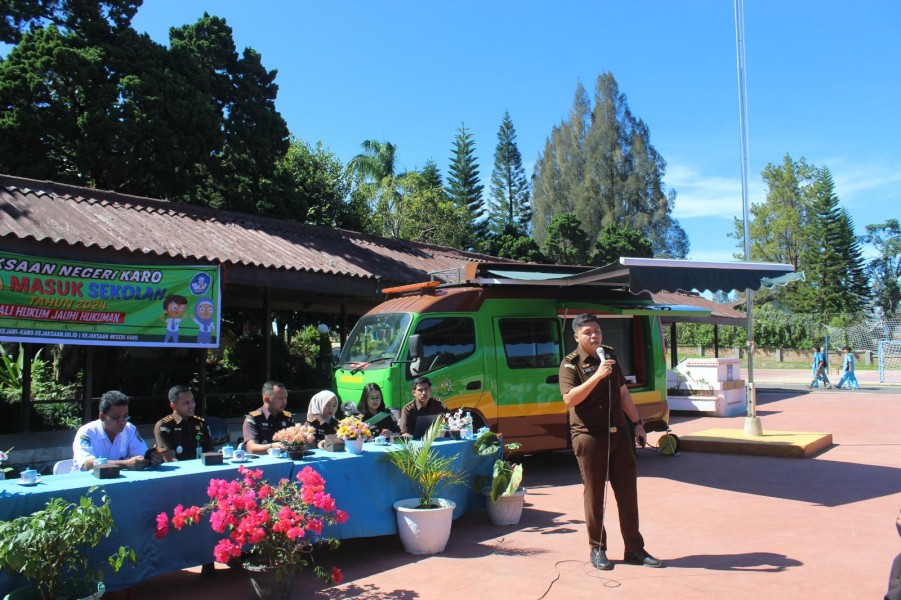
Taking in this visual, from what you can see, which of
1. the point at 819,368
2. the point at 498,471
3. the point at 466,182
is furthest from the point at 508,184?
the point at 498,471

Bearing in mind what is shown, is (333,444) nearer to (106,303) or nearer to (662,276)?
(662,276)

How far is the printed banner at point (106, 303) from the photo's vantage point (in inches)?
338

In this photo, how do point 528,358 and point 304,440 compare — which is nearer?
point 304,440

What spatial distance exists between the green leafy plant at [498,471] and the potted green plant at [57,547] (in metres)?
3.43

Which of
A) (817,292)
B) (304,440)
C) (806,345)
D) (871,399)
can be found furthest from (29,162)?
(817,292)

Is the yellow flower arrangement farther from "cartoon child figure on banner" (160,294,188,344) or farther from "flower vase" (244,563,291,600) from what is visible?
"cartoon child figure on banner" (160,294,188,344)

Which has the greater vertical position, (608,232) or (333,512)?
(608,232)

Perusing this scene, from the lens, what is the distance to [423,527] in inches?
226

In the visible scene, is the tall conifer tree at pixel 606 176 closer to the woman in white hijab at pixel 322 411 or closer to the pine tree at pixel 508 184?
the pine tree at pixel 508 184

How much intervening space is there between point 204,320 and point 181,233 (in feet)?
6.09

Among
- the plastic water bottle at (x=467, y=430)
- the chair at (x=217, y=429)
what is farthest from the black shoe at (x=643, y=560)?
the chair at (x=217, y=429)

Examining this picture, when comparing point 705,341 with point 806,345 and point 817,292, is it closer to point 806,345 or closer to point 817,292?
point 806,345

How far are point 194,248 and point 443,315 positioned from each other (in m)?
4.33

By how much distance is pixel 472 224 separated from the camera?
155 feet
